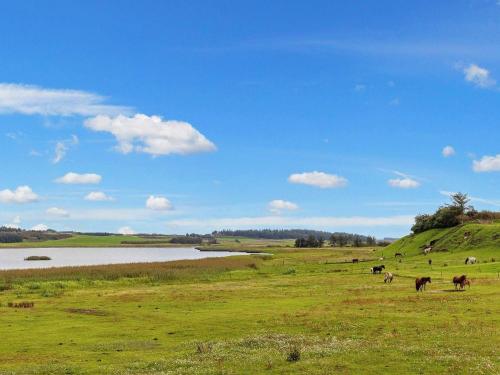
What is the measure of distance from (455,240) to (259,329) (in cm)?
10386

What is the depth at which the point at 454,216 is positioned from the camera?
485ft

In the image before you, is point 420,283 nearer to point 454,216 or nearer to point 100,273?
point 100,273

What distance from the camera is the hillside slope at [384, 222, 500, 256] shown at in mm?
115375

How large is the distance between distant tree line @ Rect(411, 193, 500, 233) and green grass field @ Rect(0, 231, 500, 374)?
280 ft

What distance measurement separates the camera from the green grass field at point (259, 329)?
2444 cm

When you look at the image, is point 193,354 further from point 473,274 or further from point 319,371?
point 473,274

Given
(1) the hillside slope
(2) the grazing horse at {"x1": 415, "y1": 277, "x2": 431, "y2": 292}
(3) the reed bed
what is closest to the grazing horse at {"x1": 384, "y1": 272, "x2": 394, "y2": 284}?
(2) the grazing horse at {"x1": 415, "y1": 277, "x2": 431, "y2": 292}

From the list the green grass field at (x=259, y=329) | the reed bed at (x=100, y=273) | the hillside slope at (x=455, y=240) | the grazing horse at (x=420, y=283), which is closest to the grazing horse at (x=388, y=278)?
the green grass field at (x=259, y=329)

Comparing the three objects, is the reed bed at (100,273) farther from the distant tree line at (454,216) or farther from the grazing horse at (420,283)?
the distant tree line at (454,216)

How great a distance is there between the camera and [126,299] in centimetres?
5394

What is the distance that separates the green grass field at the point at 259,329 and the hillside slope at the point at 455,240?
5347 centimetres

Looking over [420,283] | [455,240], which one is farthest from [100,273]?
[455,240]

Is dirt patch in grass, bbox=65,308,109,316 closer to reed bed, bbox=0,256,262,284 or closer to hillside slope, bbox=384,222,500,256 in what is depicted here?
reed bed, bbox=0,256,262,284

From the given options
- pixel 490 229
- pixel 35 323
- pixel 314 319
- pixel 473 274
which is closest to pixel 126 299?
pixel 35 323
